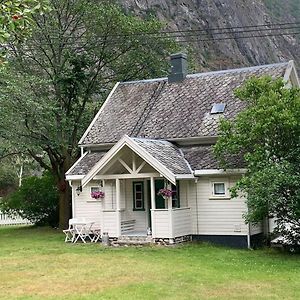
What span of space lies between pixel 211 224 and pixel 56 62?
1173 centimetres

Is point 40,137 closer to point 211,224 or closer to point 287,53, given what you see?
point 211,224

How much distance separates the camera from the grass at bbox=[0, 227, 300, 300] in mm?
10875

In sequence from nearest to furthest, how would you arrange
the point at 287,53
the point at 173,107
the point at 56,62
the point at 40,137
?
the point at 173,107, the point at 40,137, the point at 56,62, the point at 287,53

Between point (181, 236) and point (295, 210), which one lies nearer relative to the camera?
point (295, 210)

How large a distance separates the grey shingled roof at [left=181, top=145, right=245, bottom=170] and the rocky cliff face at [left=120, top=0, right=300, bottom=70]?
46.8 m

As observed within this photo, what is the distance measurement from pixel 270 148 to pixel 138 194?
21.4 ft

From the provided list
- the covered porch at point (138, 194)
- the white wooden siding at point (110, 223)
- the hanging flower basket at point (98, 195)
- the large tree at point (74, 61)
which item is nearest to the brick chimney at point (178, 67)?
the large tree at point (74, 61)

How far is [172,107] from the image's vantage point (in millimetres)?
22594

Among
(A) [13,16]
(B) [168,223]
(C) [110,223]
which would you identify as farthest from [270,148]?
(A) [13,16]

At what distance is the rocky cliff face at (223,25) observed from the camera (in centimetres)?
7594

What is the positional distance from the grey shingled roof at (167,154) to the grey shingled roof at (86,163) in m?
3.19

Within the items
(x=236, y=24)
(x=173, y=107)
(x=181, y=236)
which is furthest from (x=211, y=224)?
(x=236, y=24)

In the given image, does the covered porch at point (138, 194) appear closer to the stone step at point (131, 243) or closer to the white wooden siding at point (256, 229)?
the stone step at point (131, 243)

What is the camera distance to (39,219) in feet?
94.5
